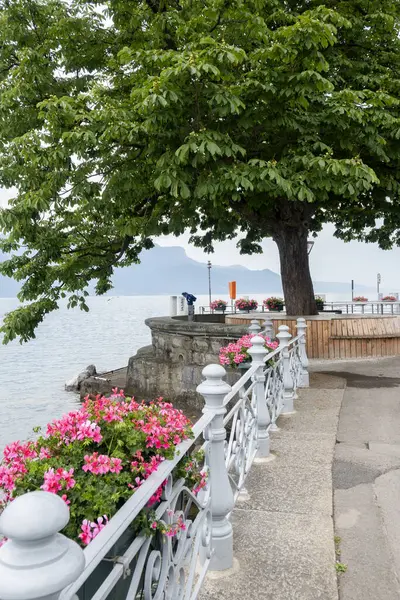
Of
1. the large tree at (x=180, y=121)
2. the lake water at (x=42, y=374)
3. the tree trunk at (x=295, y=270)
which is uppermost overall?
the large tree at (x=180, y=121)

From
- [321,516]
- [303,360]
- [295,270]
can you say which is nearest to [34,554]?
[321,516]

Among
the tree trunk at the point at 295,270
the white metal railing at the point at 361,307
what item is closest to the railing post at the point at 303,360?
the tree trunk at the point at 295,270

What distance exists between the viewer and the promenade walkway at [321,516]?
2732 mm

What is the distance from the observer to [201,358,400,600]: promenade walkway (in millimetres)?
2732

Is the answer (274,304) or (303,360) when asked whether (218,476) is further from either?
(274,304)

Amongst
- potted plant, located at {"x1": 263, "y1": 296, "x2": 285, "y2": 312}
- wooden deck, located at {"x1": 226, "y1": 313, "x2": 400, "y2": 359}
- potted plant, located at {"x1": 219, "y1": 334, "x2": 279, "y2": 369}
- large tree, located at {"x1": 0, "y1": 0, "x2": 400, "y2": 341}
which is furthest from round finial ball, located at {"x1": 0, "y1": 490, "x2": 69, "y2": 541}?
potted plant, located at {"x1": 263, "y1": 296, "x2": 285, "y2": 312}

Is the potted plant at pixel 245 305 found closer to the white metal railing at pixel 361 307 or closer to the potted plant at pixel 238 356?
the white metal railing at pixel 361 307

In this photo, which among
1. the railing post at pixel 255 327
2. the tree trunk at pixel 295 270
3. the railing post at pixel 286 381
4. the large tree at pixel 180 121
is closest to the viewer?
the railing post at pixel 286 381

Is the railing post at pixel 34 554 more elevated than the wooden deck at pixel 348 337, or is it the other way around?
the railing post at pixel 34 554

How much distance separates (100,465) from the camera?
1.78 meters

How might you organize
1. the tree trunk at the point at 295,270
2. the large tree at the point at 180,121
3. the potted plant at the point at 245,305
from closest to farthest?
the large tree at the point at 180,121 < the tree trunk at the point at 295,270 < the potted plant at the point at 245,305

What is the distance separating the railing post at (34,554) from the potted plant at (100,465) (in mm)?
510

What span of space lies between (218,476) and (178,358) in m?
9.47

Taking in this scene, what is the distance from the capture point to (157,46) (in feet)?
32.8
